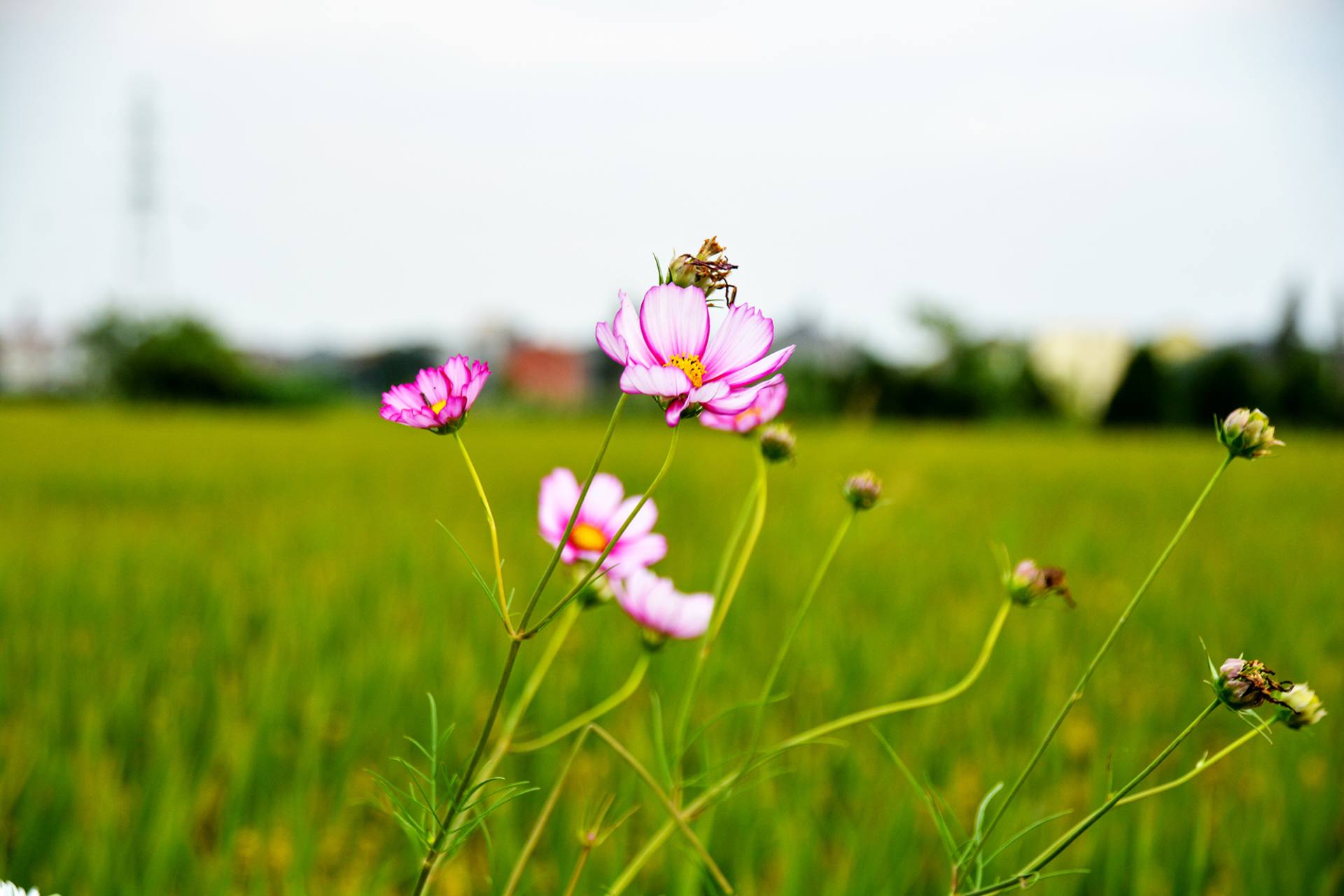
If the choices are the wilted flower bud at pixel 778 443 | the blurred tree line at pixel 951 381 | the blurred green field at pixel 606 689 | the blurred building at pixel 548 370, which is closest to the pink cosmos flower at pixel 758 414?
the wilted flower bud at pixel 778 443

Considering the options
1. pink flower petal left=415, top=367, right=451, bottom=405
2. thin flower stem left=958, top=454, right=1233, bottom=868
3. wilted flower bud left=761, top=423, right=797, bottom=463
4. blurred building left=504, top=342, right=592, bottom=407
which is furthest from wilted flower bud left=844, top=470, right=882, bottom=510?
blurred building left=504, top=342, right=592, bottom=407

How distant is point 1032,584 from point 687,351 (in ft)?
0.89

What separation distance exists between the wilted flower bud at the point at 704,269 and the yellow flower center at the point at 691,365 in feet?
0.09

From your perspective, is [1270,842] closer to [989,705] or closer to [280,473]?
[989,705]

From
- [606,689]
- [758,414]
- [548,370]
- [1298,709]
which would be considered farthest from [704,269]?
[548,370]

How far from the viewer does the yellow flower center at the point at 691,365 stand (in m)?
0.33

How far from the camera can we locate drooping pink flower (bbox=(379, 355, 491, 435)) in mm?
324

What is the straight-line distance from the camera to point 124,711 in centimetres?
100

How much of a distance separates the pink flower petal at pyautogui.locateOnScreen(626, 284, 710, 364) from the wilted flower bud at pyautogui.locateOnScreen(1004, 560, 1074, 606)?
0.83ft

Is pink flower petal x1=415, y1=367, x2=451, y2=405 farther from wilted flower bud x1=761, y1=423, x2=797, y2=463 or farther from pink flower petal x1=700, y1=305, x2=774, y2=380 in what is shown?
wilted flower bud x1=761, y1=423, x2=797, y2=463

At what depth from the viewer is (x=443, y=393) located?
0.33 m

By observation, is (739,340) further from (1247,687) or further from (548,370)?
(548,370)

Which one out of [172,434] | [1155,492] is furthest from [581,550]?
[172,434]

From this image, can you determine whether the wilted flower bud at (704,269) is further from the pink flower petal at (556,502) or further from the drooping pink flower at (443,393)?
the pink flower petal at (556,502)
